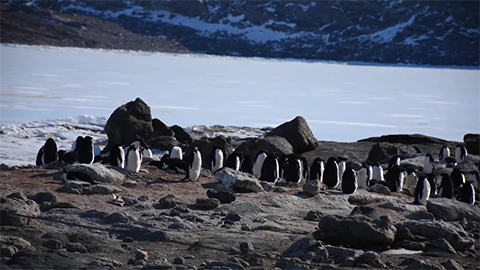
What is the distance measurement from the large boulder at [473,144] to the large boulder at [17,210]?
12061 millimetres

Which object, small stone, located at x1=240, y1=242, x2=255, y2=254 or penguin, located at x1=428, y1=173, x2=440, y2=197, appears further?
penguin, located at x1=428, y1=173, x2=440, y2=197

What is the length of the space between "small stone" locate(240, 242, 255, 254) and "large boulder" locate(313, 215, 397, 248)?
70 centimetres

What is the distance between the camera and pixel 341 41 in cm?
9625

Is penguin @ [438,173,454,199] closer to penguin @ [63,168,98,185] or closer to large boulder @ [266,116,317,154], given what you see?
penguin @ [63,168,98,185]

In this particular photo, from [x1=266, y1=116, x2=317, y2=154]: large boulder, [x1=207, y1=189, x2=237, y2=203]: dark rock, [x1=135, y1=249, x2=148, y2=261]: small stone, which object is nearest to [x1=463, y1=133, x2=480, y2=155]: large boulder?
[x1=266, y1=116, x2=317, y2=154]: large boulder

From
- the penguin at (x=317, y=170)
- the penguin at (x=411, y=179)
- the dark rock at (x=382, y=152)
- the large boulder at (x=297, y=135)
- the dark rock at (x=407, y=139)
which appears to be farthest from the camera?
the dark rock at (x=407, y=139)

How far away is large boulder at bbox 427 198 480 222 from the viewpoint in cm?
809

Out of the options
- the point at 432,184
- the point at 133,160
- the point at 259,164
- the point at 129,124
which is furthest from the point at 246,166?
the point at 129,124

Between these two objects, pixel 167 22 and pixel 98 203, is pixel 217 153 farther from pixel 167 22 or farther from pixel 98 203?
pixel 167 22

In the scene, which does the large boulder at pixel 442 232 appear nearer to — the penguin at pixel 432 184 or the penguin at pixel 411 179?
the penguin at pixel 432 184

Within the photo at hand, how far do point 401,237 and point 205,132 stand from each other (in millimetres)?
11180

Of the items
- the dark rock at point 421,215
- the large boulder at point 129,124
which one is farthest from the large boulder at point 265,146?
the dark rock at point 421,215

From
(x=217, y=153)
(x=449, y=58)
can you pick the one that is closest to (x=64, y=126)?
(x=217, y=153)

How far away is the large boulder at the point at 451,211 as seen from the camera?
26.6 ft
